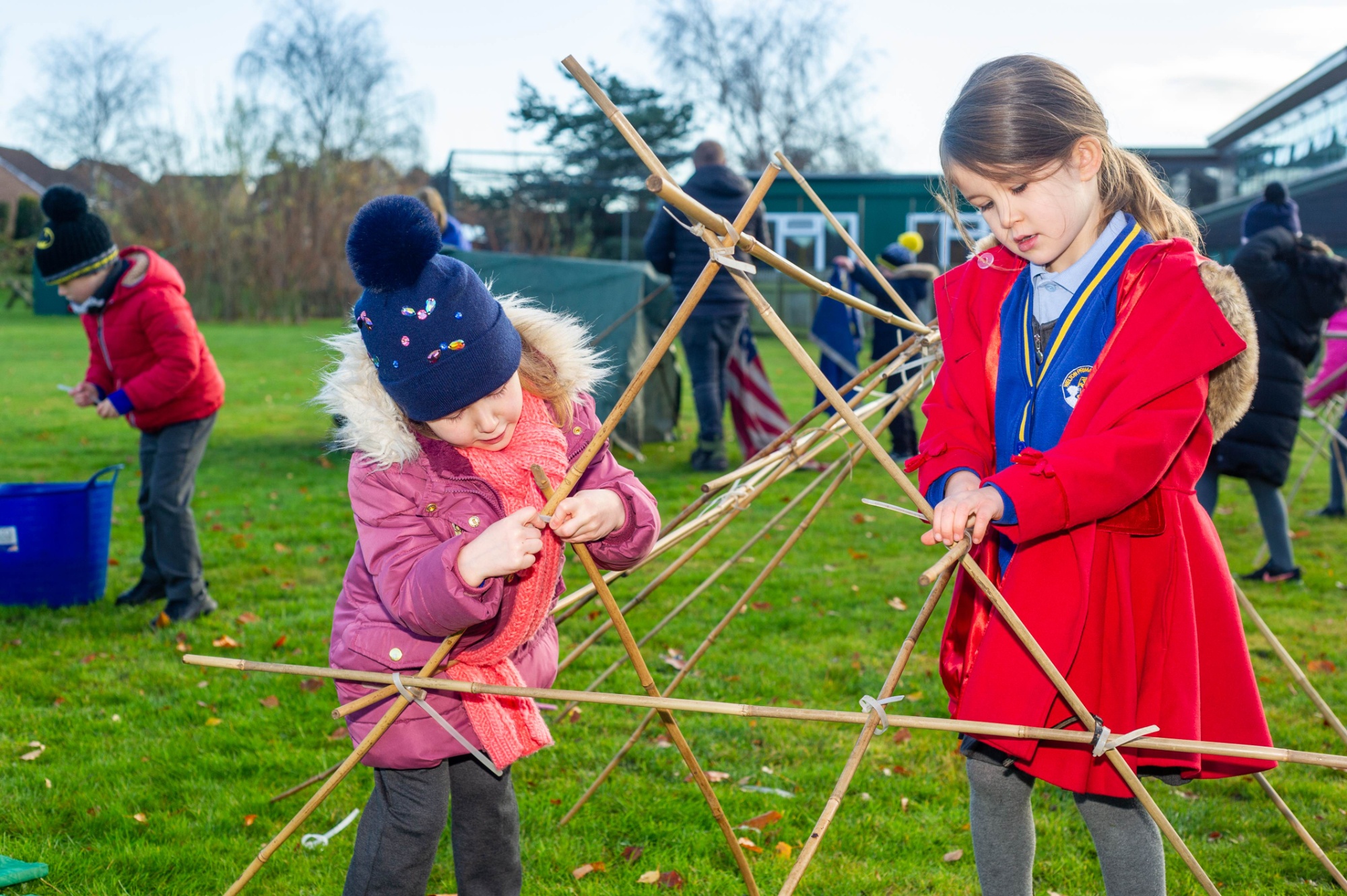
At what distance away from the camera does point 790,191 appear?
22641mm

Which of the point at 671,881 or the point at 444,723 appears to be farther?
the point at 671,881

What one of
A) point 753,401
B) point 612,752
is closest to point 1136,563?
point 612,752

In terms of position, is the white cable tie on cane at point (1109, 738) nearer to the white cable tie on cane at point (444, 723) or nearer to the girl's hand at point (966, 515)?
the girl's hand at point (966, 515)

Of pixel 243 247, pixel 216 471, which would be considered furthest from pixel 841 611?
pixel 243 247

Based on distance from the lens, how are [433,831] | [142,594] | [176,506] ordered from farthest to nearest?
[142,594], [176,506], [433,831]

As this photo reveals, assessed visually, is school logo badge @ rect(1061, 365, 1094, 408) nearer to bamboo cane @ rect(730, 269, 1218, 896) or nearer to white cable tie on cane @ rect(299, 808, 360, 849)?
bamboo cane @ rect(730, 269, 1218, 896)

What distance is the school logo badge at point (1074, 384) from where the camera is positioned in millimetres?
1918

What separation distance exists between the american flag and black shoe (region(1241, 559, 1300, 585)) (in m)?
3.71

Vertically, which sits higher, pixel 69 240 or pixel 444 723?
pixel 69 240

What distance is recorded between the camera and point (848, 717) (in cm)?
185

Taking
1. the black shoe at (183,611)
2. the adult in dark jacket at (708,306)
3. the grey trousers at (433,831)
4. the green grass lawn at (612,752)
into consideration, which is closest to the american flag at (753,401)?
the adult in dark jacket at (708,306)

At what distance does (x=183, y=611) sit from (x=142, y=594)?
1.35 ft

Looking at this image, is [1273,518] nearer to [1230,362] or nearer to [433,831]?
[1230,362]

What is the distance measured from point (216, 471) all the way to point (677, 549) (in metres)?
4.03
